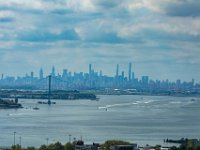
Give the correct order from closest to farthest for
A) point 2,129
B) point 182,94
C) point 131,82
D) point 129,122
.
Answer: point 2,129, point 129,122, point 182,94, point 131,82

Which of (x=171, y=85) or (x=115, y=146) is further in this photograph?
(x=171, y=85)

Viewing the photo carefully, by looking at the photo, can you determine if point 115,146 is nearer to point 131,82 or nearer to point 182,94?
point 182,94

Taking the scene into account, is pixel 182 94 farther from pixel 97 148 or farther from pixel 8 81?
pixel 97 148

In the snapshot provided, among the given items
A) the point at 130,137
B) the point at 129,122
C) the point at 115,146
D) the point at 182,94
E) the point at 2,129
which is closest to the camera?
the point at 115,146

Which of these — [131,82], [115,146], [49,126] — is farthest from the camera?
[131,82]

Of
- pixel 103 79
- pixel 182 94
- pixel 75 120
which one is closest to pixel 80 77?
pixel 103 79

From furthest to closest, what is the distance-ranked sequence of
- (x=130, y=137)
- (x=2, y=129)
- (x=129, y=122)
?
(x=129, y=122) → (x=2, y=129) → (x=130, y=137)

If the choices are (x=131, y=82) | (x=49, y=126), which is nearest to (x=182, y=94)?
(x=131, y=82)

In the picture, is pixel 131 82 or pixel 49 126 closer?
pixel 49 126
